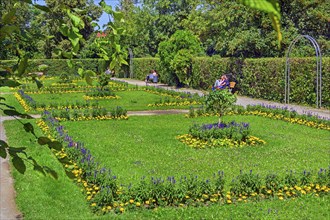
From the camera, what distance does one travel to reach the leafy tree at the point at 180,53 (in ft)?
86.7

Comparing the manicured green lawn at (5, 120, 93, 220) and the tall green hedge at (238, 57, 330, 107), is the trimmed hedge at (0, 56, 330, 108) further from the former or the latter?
the manicured green lawn at (5, 120, 93, 220)

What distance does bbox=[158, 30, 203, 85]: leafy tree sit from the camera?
86.7 ft

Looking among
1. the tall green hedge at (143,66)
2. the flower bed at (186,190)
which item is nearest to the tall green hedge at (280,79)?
the flower bed at (186,190)

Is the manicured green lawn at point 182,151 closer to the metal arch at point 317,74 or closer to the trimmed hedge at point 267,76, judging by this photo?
the trimmed hedge at point 267,76

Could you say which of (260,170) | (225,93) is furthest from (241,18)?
(260,170)

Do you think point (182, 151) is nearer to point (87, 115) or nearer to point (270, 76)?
point (87, 115)

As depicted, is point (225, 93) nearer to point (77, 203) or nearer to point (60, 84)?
point (77, 203)

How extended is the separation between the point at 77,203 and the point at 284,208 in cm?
273

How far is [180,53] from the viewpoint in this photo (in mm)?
26453

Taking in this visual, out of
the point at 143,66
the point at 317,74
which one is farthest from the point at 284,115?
the point at 143,66

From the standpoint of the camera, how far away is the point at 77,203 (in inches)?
222

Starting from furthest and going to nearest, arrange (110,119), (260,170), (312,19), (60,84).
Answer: (60,84) → (312,19) → (110,119) → (260,170)

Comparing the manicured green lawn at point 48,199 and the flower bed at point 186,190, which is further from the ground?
the flower bed at point 186,190

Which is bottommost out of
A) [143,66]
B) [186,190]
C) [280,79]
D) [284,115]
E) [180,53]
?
[186,190]
